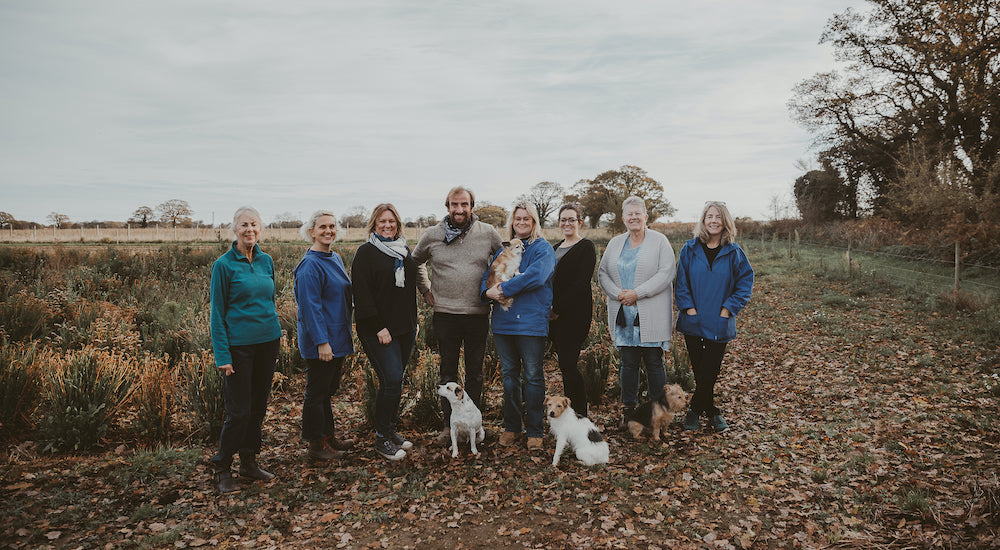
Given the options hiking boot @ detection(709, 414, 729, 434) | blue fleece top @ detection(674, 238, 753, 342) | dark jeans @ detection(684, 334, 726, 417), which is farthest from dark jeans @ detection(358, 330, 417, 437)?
hiking boot @ detection(709, 414, 729, 434)

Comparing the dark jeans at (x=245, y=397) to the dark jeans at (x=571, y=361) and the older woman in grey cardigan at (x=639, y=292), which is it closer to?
the dark jeans at (x=571, y=361)

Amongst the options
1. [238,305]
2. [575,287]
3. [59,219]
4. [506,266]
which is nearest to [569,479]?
[575,287]

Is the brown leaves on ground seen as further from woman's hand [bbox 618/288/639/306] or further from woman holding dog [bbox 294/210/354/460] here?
woman's hand [bbox 618/288/639/306]

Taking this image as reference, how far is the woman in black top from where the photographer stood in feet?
14.9

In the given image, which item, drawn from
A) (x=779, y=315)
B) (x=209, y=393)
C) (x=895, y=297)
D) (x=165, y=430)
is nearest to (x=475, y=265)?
(x=209, y=393)

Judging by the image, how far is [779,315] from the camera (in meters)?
11.3

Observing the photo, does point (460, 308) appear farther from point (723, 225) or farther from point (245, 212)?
point (723, 225)

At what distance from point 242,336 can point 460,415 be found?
1.87 meters

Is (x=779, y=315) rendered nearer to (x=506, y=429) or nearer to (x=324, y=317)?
(x=506, y=429)

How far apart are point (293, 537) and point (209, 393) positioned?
2.30 m

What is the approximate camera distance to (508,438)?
4.74m

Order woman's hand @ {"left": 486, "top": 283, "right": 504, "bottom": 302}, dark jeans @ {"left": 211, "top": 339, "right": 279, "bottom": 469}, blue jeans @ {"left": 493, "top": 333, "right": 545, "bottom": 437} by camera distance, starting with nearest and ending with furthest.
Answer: dark jeans @ {"left": 211, "top": 339, "right": 279, "bottom": 469} < woman's hand @ {"left": 486, "top": 283, "right": 504, "bottom": 302} < blue jeans @ {"left": 493, "top": 333, "right": 545, "bottom": 437}

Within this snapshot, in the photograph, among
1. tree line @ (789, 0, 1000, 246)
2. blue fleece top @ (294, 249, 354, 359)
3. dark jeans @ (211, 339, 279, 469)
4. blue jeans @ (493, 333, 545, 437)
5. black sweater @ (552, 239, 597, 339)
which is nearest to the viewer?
dark jeans @ (211, 339, 279, 469)

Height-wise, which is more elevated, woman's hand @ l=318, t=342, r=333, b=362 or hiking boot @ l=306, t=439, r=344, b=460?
woman's hand @ l=318, t=342, r=333, b=362
